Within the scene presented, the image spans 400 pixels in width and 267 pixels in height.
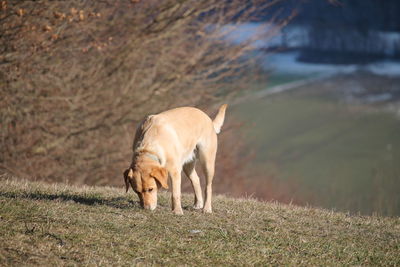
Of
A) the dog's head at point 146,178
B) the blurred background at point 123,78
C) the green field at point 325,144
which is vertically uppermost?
the dog's head at point 146,178

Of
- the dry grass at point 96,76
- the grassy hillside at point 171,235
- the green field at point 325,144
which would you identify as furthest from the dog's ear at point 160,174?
the green field at point 325,144

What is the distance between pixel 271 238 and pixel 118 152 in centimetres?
1336

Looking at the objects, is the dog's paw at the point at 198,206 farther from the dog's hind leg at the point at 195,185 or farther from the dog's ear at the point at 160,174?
the dog's ear at the point at 160,174

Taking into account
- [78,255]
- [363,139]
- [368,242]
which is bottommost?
[363,139]

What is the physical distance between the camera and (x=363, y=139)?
5425 centimetres

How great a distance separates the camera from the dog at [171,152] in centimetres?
710

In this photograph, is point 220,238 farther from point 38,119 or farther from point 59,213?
point 38,119

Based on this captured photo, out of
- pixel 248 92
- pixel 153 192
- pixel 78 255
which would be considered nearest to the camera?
pixel 78 255

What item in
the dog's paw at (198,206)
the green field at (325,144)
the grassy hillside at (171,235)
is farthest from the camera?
the green field at (325,144)

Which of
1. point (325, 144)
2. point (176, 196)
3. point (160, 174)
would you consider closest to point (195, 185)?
point (176, 196)

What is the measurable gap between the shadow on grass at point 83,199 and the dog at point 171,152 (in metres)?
0.84

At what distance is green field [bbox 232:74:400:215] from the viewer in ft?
132

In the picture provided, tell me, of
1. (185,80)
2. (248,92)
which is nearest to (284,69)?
(248,92)

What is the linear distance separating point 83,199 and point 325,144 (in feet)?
156
